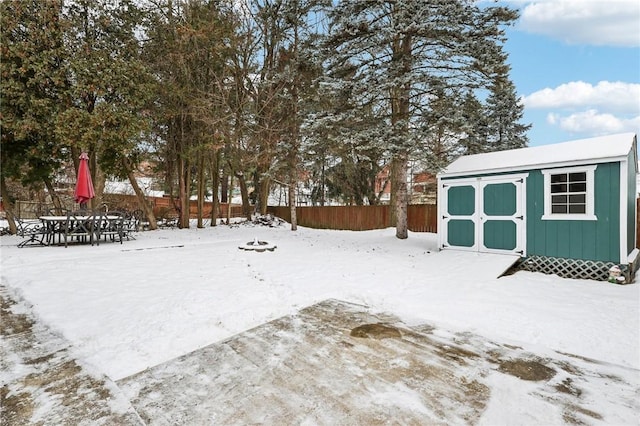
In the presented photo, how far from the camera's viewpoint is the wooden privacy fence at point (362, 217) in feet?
43.4

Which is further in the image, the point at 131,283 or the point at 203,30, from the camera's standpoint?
the point at 203,30

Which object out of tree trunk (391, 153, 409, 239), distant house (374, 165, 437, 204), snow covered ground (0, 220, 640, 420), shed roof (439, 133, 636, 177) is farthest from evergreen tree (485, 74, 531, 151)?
snow covered ground (0, 220, 640, 420)

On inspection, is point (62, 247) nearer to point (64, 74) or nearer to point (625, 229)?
point (64, 74)

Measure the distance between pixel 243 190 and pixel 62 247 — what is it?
11.2 meters

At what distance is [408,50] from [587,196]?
5.91 meters

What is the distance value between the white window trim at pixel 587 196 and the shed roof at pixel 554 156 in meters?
0.12

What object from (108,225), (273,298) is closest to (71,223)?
(108,225)

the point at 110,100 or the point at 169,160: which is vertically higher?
the point at 110,100

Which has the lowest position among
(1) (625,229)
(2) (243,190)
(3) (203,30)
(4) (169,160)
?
(1) (625,229)

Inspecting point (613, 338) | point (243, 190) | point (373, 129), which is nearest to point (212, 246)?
point (373, 129)

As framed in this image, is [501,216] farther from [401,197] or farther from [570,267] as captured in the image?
[401,197]

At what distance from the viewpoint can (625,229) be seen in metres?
Answer: 5.44

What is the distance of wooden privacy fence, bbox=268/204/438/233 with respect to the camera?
1323cm

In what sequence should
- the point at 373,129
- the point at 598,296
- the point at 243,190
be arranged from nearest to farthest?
the point at 598,296 → the point at 373,129 → the point at 243,190
